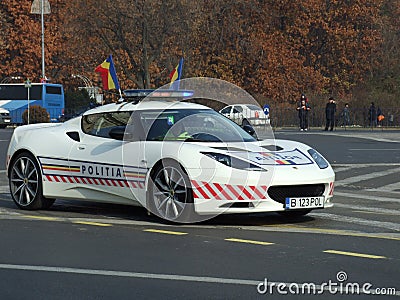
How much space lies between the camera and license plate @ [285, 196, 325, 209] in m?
10.8

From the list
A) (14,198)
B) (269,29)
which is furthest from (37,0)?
(14,198)

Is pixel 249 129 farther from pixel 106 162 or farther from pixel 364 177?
pixel 364 177

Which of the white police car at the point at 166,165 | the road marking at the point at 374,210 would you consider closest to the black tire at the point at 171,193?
the white police car at the point at 166,165

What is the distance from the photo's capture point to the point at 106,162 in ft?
38.5

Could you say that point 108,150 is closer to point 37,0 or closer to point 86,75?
point 37,0

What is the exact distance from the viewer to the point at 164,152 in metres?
11.1

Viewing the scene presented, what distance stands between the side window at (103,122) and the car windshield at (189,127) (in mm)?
319

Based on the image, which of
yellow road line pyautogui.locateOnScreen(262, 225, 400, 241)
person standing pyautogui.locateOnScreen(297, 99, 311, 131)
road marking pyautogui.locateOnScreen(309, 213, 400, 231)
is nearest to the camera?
yellow road line pyautogui.locateOnScreen(262, 225, 400, 241)

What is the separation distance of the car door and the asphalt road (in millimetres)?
340

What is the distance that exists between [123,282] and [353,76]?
63.8 meters

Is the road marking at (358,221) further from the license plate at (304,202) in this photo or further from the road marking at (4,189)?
the road marking at (4,189)

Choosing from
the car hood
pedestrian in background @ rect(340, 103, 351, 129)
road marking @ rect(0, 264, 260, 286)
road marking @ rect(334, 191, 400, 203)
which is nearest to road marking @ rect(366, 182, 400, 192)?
road marking @ rect(334, 191, 400, 203)

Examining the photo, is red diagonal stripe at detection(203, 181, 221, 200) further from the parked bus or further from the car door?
the parked bus

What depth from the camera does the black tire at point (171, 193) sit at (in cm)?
1083
